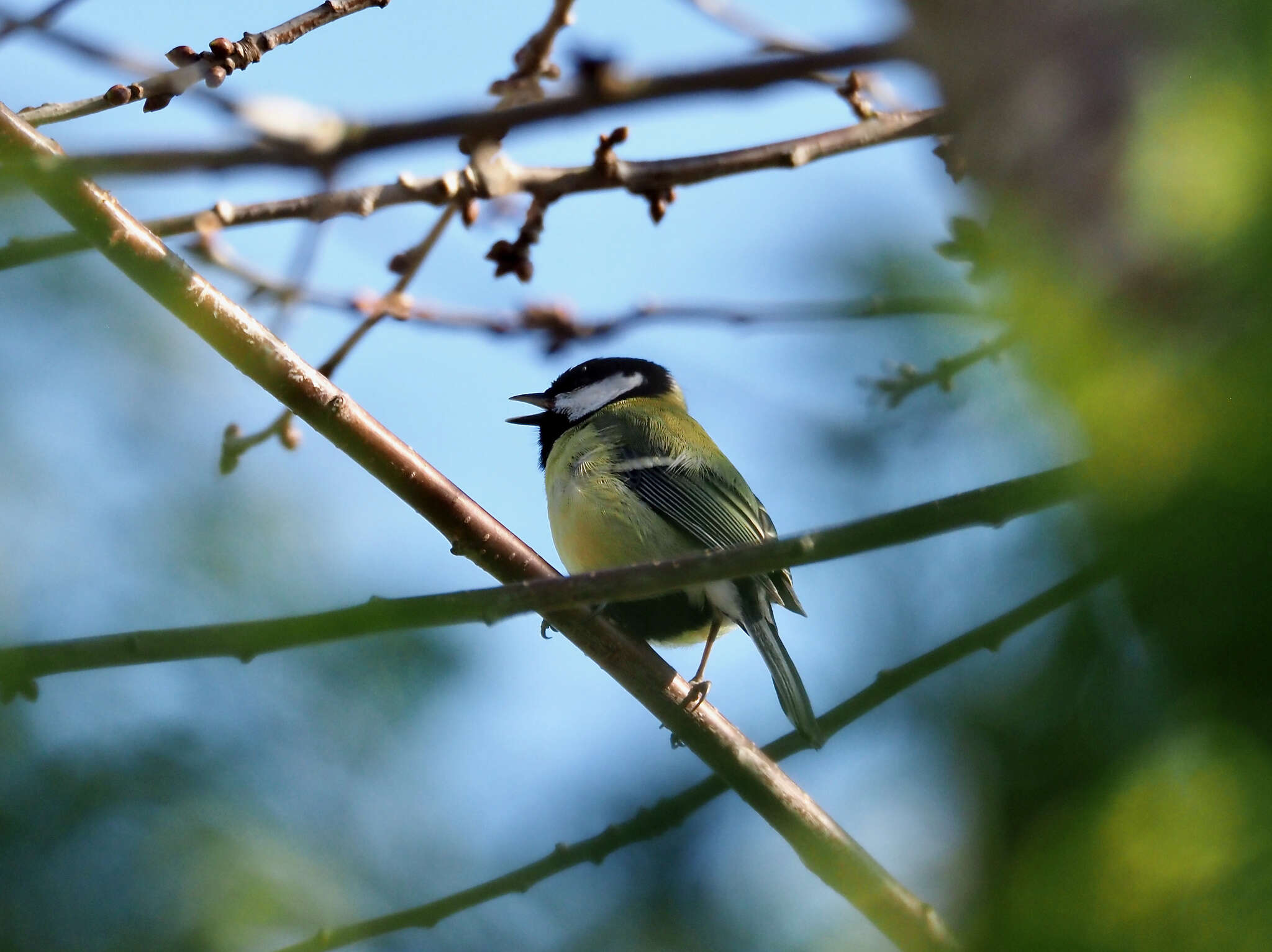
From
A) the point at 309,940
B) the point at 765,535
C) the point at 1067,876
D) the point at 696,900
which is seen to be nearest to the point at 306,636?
the point at 309,940

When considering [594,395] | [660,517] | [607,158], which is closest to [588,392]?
[594,395]

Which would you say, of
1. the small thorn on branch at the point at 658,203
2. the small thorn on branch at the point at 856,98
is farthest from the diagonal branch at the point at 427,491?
the small thorn on branch at the point at 856,98

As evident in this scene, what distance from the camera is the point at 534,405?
5.50 metres

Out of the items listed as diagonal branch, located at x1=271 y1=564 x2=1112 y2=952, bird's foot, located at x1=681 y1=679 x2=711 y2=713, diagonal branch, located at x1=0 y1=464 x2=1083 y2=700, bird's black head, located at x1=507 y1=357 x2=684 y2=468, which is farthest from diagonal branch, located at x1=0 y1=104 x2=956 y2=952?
bird's black head, located at x1=507 y1=357 x2=684 y2=468

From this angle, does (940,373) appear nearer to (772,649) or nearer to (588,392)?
(772,649)

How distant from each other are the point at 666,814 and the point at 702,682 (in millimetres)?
1325

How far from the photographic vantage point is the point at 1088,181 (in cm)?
108

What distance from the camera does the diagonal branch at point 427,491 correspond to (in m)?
2.46

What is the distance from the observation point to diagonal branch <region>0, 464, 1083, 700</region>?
5.36 ft

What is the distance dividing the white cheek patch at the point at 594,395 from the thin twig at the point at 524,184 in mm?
2436

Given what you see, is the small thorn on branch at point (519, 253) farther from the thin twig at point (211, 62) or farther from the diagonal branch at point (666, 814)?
the diagonal branch at point (666, 814)

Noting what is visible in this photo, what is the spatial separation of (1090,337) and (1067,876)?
42 centimetres

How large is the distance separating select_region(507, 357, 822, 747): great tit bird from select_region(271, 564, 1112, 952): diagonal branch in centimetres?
169

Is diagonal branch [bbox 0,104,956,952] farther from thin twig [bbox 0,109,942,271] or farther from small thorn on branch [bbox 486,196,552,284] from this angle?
small thorn on branch [bbox 486,196,552,284]
